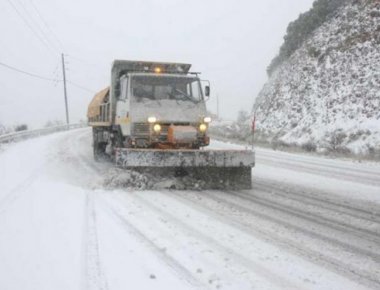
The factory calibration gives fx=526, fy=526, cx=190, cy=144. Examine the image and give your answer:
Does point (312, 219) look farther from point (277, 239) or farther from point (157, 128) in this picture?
point (157, 128)

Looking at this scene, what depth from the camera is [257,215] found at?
809 centimetres

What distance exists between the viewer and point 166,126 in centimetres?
1196

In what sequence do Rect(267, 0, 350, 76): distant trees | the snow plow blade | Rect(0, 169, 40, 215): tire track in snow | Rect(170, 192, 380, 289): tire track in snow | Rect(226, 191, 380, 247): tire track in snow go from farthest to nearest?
Rect(267, 0, 350, 76): distant trees → the snow plow blade → Rect(0, 169, 40, 215): tire track in snow → Rect(226, 191, 380, 247): tire track in snow → Rect(170, 192, 380, 289): tire track in snow

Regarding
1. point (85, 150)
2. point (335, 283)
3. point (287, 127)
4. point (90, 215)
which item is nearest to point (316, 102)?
point (287, 127)

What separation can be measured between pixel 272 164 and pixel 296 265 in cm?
1052

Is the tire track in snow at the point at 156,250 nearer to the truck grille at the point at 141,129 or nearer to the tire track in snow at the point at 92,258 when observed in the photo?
the tire track in snow at the point at 92,258

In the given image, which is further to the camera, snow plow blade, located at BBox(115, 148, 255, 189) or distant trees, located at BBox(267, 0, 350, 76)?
distant trees, located at BBox(267, 0, 350, 76)

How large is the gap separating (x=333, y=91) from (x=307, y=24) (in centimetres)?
1028

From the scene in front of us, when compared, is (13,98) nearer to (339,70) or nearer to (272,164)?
→ (339,70)

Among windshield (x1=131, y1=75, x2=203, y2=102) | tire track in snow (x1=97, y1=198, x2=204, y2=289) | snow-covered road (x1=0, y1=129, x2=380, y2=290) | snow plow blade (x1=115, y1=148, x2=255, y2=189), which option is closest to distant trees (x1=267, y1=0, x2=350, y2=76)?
windshield (x1=131, y1=75, x2=203, y2=102)

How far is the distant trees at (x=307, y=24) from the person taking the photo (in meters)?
36.7

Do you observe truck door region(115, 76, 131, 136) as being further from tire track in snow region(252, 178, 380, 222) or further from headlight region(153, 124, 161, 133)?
tire track in snow region(252, 178, 380, 222)

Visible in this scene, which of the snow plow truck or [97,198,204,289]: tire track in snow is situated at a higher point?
the snow plow truck

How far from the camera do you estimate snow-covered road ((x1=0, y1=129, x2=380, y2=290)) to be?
5152 millimetres
